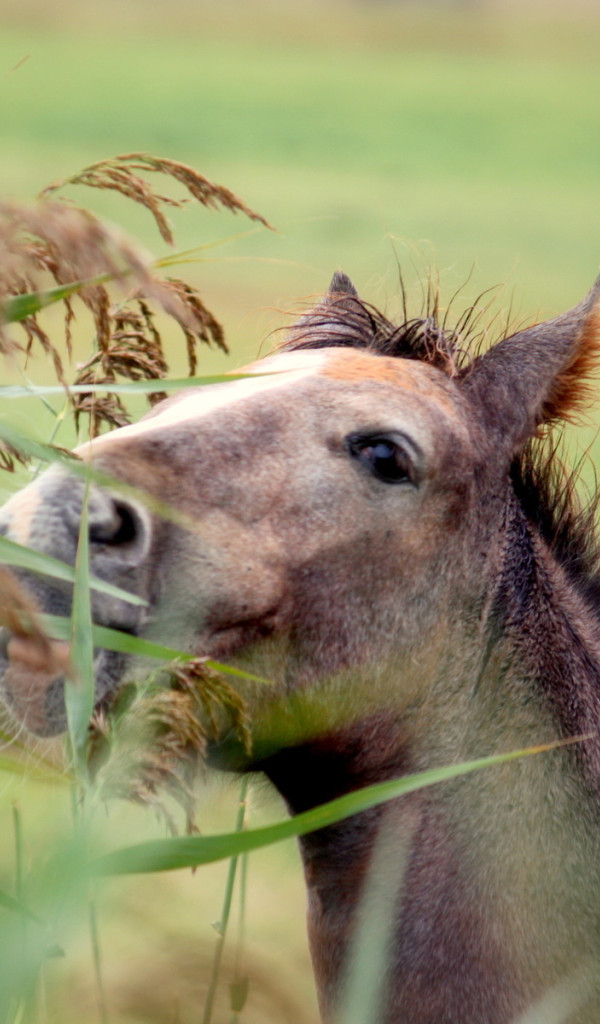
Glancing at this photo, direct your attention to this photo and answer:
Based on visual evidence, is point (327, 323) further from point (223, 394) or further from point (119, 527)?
point (119, 527)

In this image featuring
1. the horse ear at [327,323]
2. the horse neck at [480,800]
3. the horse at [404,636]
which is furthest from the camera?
the horse ear at [327,323]

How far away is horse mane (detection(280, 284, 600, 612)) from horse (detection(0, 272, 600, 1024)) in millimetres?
49

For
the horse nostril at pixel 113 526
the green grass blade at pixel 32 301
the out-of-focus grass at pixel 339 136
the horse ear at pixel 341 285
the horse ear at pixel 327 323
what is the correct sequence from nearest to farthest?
the green grass blade at pixel 32 301 → the horse nostril at pixel 113 526 → the horse ear at pixel 327 323 → the horse ear at pixel 341 285 → the out-of-focus grass at pixel 339 136

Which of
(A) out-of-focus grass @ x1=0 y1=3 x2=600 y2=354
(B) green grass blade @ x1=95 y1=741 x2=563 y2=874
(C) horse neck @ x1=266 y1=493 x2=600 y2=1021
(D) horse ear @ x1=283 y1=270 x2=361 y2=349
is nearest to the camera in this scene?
(B) green grass blade @ x1=95 y1=741 x2=563 y2=874

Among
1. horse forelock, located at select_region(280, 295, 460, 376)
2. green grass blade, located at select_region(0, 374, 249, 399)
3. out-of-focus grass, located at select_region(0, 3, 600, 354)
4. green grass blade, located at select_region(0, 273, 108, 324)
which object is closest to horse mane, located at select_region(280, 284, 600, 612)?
horse forelock, located at select_region(280, 295, 460, 376)

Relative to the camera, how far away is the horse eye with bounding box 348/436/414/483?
2.24 meters

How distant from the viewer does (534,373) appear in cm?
250

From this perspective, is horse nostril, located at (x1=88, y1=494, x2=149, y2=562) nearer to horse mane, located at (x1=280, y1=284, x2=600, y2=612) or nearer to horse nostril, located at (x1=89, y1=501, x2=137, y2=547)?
horse nostril, located at (x1=89, y1=501, x2=137, y2=547)

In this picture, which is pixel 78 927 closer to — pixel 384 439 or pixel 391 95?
pixel 384 439

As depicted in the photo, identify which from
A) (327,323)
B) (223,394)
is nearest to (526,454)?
(327,323)

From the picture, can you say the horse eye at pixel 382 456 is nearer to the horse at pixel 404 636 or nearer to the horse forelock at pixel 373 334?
the horse at pixel 404 636

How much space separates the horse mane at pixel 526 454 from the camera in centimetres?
255

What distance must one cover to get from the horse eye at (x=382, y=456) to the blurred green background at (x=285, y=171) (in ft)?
2.52

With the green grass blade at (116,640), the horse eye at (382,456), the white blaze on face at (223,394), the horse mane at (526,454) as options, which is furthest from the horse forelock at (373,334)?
the green grass blade at (116,640)
